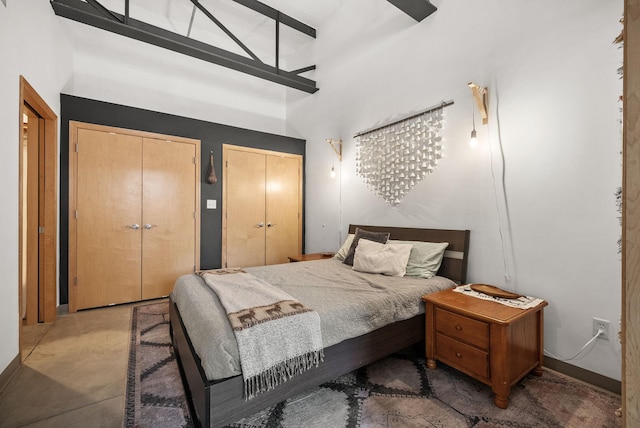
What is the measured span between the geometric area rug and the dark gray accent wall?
192cm

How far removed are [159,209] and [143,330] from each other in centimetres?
149

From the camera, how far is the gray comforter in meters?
1.38

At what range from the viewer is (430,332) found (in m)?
2.04

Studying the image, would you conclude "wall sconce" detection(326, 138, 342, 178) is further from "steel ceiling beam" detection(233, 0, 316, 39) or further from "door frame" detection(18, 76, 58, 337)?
"door frame" detection(18, 76, 58, 337)

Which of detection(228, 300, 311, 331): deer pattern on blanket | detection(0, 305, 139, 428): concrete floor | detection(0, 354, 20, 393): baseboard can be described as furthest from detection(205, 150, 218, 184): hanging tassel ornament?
detection(228, 300, 311, 331): deer pattern on blanket

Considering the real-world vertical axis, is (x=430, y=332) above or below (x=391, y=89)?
Result: below

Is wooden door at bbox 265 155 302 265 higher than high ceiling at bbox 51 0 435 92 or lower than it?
lower

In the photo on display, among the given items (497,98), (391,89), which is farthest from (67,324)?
(497,98)

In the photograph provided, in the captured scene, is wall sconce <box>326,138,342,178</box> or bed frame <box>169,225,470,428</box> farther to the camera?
wall sconce <box>326,138,342,178</box>

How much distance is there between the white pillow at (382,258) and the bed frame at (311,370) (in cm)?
33

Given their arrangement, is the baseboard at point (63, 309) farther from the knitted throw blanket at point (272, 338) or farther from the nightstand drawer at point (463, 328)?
the nightstand drawer at point (463, 328)

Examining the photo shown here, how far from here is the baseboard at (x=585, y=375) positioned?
1.73m

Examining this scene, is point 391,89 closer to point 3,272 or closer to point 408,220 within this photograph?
point 408,220

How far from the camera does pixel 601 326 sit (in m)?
1.78
